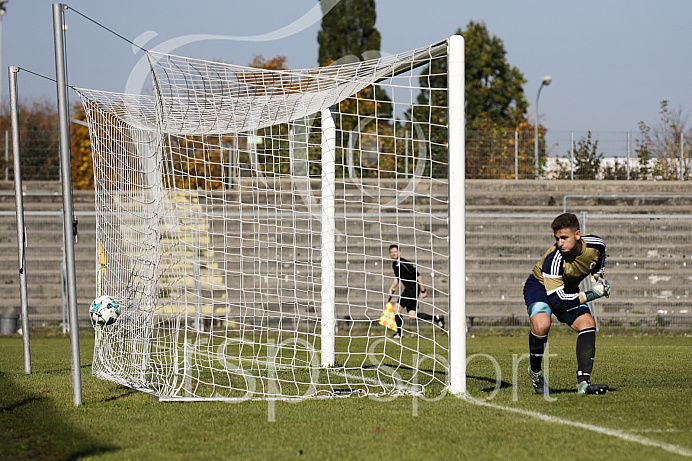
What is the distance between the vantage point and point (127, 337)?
861 cm

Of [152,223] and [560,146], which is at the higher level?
[560,146]

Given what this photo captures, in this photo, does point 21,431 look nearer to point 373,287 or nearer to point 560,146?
point 373,287

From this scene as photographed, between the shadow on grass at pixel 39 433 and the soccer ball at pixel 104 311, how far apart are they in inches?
37.8

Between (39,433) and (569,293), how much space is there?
4495 millimetres

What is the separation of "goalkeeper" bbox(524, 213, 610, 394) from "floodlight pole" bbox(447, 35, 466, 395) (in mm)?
674

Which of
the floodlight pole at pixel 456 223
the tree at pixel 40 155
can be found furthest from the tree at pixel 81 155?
the floodlight pole at pixel 456 223

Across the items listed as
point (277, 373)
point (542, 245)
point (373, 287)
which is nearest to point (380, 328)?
point (373, 287)

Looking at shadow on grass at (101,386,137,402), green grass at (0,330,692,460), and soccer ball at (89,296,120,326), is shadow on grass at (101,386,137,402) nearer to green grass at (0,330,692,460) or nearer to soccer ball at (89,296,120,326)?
green grass at (0,330,692,460)

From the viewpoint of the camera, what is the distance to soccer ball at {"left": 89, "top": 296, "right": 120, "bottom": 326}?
7680 millimetres

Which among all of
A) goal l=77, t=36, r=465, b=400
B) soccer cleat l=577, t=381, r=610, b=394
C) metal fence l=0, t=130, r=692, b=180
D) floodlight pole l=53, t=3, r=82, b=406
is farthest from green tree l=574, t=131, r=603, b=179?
floodlight pole l=53, t=3, r=82, b=406

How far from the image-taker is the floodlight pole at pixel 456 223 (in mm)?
6660

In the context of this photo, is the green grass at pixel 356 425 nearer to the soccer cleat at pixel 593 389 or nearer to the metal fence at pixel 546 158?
the soccer cleat at pixel 593 389

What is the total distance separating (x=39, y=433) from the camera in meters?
5.24

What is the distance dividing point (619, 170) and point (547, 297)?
54.7ft
